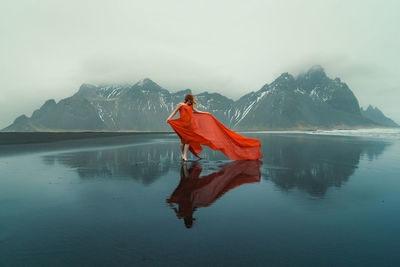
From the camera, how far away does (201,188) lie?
6.12 m

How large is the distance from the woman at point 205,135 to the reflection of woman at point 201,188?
334 cm

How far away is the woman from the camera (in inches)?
458

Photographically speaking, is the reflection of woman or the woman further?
the woman

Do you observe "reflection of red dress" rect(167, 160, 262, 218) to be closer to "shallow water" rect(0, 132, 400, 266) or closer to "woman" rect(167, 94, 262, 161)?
"shallow water" rect(0, 132, 400, 266)

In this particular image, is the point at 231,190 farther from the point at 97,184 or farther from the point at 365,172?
the point at 365,172

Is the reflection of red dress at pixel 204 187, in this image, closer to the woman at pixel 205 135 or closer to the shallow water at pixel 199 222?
the shallow water at pixel 199 222

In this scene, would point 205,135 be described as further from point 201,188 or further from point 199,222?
point 199,222

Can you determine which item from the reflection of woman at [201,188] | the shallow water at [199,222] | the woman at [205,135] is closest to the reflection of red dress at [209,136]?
the woman at [205,135]

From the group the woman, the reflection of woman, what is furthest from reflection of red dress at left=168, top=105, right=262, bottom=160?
the reflection of woman

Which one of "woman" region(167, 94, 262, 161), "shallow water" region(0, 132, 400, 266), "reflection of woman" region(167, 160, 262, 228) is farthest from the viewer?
"woman" region(167, 94, 262, 161)

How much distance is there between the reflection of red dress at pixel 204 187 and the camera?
189 inches

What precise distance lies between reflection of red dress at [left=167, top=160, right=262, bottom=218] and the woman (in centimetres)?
334

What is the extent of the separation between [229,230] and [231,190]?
245cm

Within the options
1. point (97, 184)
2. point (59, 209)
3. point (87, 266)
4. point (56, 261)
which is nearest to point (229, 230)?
point (87, 266)
